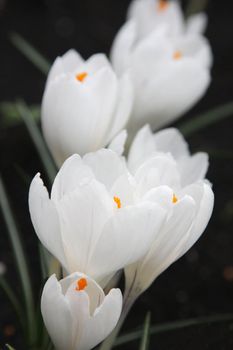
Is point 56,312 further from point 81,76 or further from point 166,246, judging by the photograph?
point 81,76

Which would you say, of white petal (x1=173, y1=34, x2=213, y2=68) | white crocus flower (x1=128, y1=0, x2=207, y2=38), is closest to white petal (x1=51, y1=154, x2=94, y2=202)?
white petal (x1=173, y1=34, x2=213, y2=68)

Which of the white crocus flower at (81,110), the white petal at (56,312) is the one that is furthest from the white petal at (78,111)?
the white petal at (56,312)

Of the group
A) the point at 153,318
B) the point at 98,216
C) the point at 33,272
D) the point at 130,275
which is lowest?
the point at 153,318

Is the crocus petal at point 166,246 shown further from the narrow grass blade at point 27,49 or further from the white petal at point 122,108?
the narrow grass blade at point 27,49

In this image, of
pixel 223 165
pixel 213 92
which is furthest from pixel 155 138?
pixel 213 92

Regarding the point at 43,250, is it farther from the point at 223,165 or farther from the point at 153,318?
the point at 223,165

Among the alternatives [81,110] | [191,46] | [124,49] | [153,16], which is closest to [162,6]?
[153,16]
